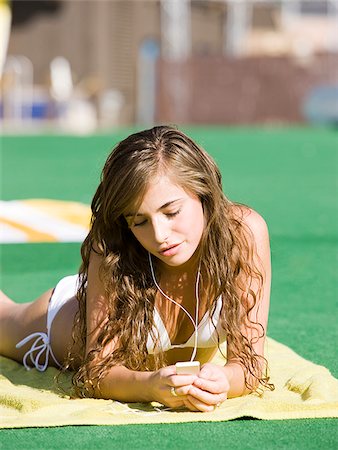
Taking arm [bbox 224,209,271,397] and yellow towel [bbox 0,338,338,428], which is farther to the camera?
arm [bbox 224,209,271,397]

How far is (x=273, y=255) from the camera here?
6.73m

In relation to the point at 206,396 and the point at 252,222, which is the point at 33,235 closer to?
the point at 252,222

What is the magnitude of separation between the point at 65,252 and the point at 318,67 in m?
19.8

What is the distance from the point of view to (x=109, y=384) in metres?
3.46

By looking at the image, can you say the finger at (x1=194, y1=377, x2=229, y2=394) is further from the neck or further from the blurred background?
the blurred background

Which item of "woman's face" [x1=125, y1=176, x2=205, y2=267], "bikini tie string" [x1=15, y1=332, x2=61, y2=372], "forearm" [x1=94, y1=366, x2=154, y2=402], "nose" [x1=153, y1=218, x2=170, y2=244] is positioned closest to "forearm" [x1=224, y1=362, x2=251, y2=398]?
"forearm" [x1=94, y1=366, x2=154, y2=402]

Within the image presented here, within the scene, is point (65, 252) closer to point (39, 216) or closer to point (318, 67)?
point (39, 216)

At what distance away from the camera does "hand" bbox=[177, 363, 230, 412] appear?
3236 millimetres

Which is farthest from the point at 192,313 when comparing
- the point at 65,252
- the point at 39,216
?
the point at 39,216

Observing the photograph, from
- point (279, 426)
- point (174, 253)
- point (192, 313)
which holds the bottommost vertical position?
point (279, 426)

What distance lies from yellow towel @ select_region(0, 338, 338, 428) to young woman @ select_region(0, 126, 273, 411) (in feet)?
0.16

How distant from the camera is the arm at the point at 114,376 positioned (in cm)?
330

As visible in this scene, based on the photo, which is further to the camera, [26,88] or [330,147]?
[26,88]

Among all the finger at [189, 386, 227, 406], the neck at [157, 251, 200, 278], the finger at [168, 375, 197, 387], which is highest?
the neck at [157, 251, 200, 278]
